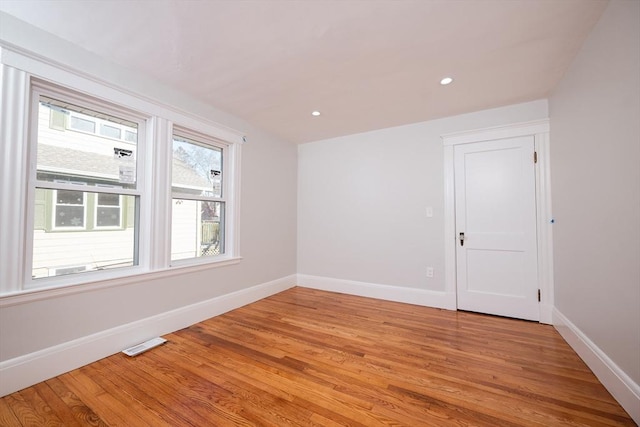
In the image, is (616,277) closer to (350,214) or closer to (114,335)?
(350,214)

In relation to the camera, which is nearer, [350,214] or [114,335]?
[114,335]

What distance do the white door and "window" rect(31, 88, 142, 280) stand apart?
3.71 metres

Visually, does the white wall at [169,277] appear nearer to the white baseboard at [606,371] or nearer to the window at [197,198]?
the window at [197,198]

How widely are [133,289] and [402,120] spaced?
11.9ft

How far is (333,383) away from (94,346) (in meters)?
1.90

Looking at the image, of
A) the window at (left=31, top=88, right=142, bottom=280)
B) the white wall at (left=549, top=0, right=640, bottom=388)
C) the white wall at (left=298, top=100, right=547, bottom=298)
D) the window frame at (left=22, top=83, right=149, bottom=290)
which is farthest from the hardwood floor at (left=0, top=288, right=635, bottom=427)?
the white wall at (left=298, top=100, right=547, bottom=298)

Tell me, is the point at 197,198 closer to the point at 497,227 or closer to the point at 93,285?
the point at 93,285

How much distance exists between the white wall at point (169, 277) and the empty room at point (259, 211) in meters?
0.02

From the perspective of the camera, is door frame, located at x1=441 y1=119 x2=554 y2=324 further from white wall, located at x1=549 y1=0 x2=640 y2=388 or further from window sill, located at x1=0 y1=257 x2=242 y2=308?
window sill, located at x1=0 y1=257 x2=242 y2=308

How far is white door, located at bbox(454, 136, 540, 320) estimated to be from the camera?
2.88 m

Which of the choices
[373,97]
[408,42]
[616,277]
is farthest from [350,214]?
[616,277]

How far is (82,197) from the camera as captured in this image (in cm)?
208

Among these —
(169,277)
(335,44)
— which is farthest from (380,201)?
(169,277)

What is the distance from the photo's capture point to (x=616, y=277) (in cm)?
159
